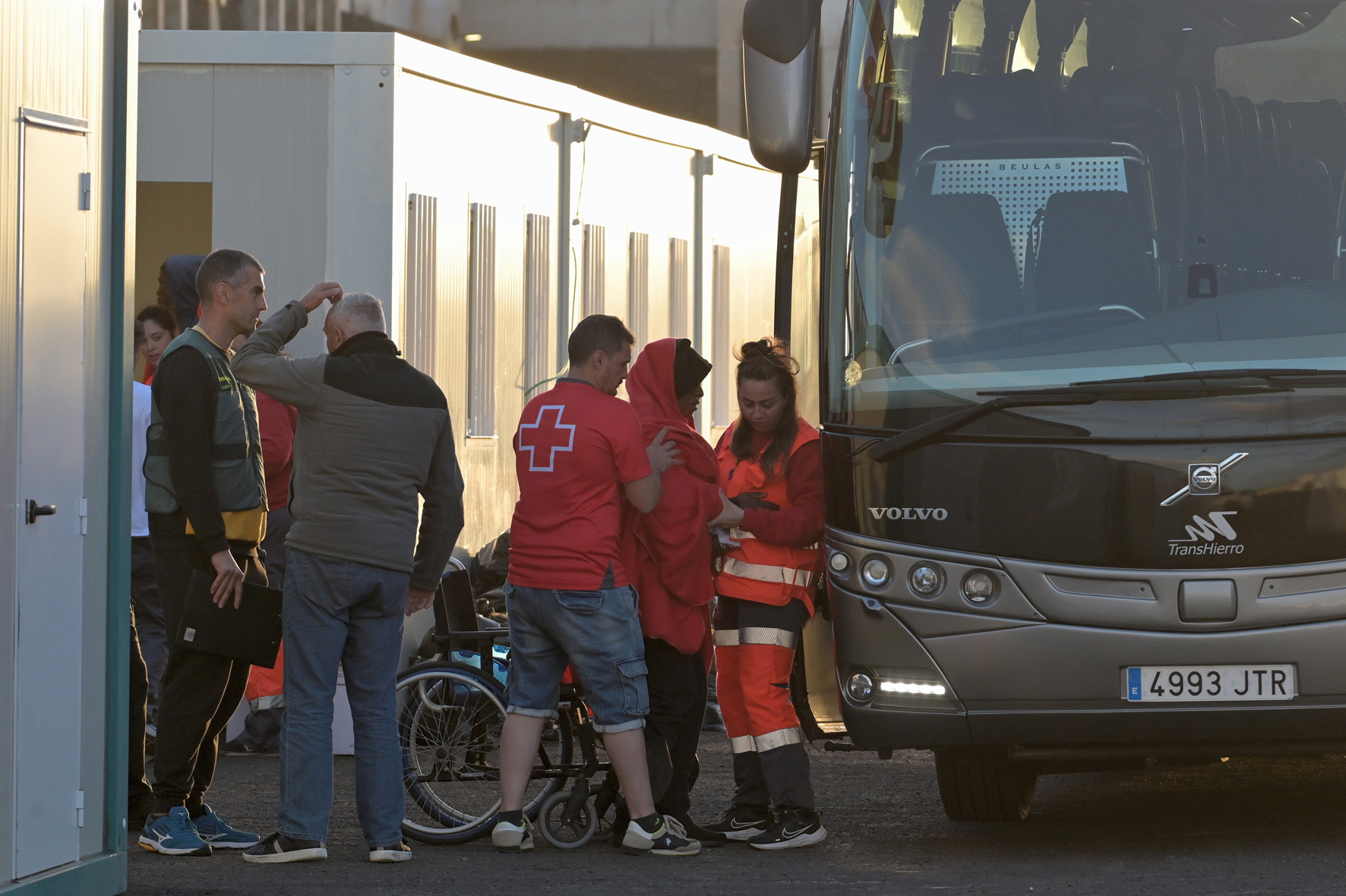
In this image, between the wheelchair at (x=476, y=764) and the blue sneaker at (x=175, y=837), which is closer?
the blue sneaker at (x=175, y=837)

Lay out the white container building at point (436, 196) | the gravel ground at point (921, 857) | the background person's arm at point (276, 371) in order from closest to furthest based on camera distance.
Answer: the gravel ground at point (921, 857), the background person's arm at point (276, 371), the white container building at point (436, 196)

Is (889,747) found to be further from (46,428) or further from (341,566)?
(46,428)

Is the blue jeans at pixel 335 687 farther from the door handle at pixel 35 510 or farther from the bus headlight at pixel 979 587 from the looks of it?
the bus headlight at pixel 979 587

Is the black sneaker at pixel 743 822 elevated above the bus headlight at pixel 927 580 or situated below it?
below

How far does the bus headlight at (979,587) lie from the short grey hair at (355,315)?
7.00ft

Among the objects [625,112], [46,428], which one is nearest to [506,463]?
[625,112]

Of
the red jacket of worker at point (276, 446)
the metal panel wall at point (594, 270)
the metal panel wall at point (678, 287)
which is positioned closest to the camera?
the red jacket of worker at point (276, 446)

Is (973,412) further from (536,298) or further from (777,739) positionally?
(536,298)

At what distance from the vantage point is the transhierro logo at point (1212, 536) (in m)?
6.56

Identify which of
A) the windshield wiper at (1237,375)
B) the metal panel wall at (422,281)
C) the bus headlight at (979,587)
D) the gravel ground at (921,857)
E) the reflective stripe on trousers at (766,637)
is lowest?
the gravel ground at (921,857)

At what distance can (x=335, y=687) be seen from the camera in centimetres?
708

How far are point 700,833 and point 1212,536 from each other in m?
2.14

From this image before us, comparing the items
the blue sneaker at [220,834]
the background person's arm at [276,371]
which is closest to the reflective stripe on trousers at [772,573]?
the background person's arm at [276,371]

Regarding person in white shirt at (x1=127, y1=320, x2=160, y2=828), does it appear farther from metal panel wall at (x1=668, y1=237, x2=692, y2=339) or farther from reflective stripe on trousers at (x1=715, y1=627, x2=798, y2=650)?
metal panel wall at (x1=668, y1=237, x2=692, y2=339)
